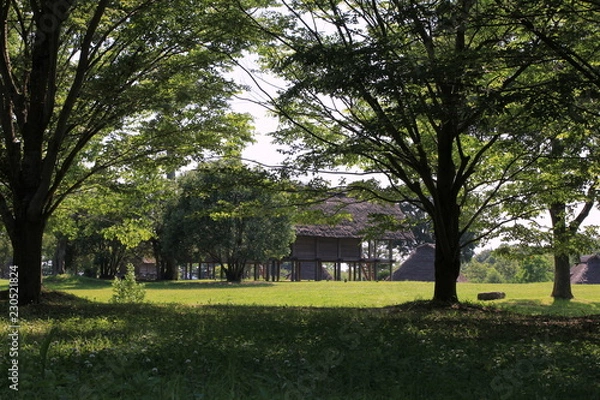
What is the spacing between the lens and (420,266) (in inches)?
1965

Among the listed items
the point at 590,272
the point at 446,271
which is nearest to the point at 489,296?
the point at 446,271

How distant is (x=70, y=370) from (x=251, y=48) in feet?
30.4

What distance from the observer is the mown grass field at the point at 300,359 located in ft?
15.3

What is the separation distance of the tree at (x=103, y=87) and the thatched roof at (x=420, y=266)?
3732 cm

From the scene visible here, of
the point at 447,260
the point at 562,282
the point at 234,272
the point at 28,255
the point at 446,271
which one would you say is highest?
the point at 28,255

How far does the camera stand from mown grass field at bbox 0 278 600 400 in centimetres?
468

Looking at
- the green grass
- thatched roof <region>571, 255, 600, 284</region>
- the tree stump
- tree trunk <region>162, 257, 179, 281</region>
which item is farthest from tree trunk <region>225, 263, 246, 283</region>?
thatched roof <region>571, 255, 600, 284</region>

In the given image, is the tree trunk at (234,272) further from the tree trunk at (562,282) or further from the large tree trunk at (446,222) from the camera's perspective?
the large tree trunk at (446,222)

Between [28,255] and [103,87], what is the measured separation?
3516 mm

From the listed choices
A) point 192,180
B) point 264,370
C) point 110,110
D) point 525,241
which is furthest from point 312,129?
point 192,180

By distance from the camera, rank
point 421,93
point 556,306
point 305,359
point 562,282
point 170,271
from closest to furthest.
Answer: point 305,359 < point 421,93 < point 556,306 < point 562,282 < point 170,271

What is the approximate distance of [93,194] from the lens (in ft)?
59.0

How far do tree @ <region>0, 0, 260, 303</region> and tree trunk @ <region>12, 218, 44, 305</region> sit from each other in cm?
2

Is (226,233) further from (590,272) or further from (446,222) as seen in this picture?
(590,272)
